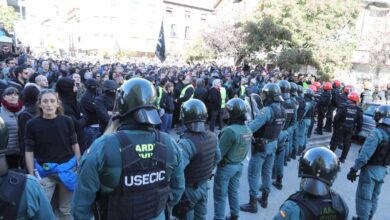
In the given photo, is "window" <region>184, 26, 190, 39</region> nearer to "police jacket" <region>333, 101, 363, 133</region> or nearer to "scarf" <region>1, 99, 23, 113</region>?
"police jacket" <region>333, 101, 363, 133</region>

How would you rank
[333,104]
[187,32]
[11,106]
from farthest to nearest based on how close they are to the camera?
[187,32]
[333,104]
[11,106]

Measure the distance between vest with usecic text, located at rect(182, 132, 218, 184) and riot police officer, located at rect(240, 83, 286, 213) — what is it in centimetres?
164

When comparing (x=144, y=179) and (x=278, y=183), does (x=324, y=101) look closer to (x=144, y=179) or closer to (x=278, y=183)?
(x=278, y=183)

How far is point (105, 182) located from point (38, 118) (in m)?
1.76

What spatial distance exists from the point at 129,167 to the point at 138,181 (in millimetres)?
132

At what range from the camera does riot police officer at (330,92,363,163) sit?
8266 millimetres

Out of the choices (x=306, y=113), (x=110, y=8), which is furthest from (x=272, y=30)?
(x=110, y=8)

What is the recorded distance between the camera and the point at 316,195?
2.27 metres

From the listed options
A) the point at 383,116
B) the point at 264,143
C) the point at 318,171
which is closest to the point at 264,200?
the point at 264,143

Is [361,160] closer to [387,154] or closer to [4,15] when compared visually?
[387,154]

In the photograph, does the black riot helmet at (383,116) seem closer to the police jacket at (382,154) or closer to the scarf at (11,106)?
the police jacket at (382,154)

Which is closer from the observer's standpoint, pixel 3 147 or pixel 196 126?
pixel 3 147

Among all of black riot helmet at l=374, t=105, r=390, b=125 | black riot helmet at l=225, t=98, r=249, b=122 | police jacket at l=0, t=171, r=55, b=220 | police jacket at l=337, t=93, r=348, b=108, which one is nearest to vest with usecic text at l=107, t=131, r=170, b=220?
police jacket at l=0, t=171, r=55, b=220

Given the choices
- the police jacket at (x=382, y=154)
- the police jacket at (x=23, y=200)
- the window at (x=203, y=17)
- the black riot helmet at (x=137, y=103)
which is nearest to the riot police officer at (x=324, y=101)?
the police jacket at (x=382, y=154)
